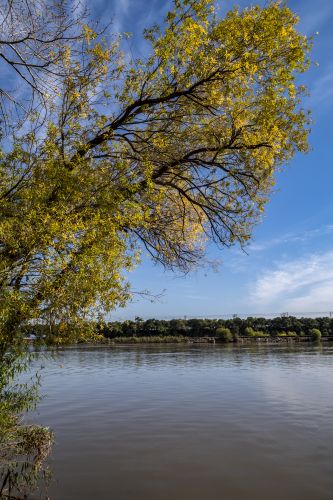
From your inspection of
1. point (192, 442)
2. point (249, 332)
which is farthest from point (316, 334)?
point (192, 442)

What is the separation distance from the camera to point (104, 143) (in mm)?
10148

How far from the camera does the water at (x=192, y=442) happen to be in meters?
12.6

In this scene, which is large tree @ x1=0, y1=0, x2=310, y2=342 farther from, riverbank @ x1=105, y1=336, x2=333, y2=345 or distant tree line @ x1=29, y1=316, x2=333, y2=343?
distant tree line @ x1=29, y1=316, x2=333, y2=343

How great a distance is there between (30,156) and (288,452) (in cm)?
1362

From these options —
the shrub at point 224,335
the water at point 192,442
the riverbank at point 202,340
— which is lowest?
the water at point 192,442

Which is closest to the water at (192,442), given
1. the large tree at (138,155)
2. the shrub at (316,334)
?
the large tree at (138,155)

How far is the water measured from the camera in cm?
1255

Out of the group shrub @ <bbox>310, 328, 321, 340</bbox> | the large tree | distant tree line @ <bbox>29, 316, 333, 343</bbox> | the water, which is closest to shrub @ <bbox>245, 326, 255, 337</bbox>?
distant tree line @ <bbox>29, 316, 333, 343</bbox>

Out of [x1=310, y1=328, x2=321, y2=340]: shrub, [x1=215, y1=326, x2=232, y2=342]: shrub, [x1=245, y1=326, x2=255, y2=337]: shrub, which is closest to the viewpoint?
[x1=310, y1=328, x2=321, y2=340]: shrub

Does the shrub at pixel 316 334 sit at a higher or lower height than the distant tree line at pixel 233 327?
lower

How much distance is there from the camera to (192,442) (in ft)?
57.9

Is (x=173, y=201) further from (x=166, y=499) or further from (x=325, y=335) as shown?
(x=325, y=335)

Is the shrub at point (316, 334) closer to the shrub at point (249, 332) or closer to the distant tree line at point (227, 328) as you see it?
the distant tree line at point (227, 328)

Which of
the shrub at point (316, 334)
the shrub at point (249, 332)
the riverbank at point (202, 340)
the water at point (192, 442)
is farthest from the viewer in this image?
the shrub at point (249, 332)
